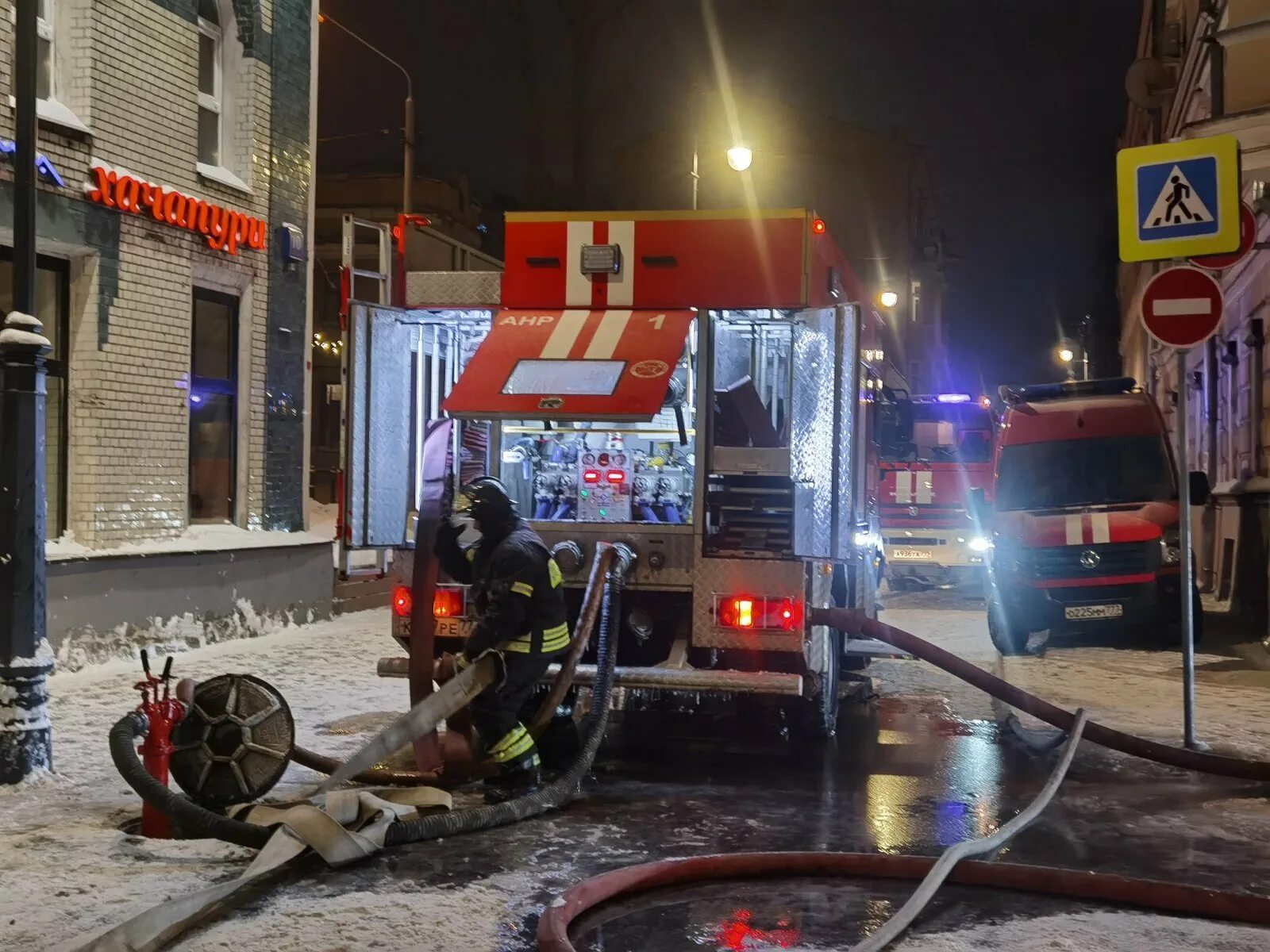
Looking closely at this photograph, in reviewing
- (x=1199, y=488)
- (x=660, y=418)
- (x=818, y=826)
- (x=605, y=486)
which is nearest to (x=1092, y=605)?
(x=1199, y=488)

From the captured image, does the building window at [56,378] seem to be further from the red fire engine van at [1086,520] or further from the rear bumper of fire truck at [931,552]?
the rear bumper of fire truck at [931,552]

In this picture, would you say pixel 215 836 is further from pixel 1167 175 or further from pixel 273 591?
pixel 273 591

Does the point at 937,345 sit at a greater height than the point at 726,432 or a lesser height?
greater

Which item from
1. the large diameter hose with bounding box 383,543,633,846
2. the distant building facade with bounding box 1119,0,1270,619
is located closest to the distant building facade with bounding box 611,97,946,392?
the distant building facade with bounding box 1119,0,1270,619

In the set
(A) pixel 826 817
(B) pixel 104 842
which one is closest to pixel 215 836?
(B) pixel 104 842

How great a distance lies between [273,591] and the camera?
1260 cm

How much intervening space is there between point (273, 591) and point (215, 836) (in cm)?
764

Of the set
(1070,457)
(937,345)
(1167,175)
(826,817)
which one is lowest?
(826,817)

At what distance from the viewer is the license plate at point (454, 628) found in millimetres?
7465

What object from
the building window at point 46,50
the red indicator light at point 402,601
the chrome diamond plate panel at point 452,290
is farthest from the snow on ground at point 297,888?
the building window at point 46,50

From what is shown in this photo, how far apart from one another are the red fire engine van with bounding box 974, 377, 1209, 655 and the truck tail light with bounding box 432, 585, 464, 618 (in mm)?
6606

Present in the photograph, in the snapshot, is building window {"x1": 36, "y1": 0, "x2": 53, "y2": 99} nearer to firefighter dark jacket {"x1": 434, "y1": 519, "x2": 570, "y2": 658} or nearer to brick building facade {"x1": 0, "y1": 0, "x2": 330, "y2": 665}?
brick building facade {"x1": 0, "y1": 0, "x2": 330, "y2": 665}

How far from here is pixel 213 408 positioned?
12633mm

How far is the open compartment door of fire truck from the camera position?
7645 millimetres
